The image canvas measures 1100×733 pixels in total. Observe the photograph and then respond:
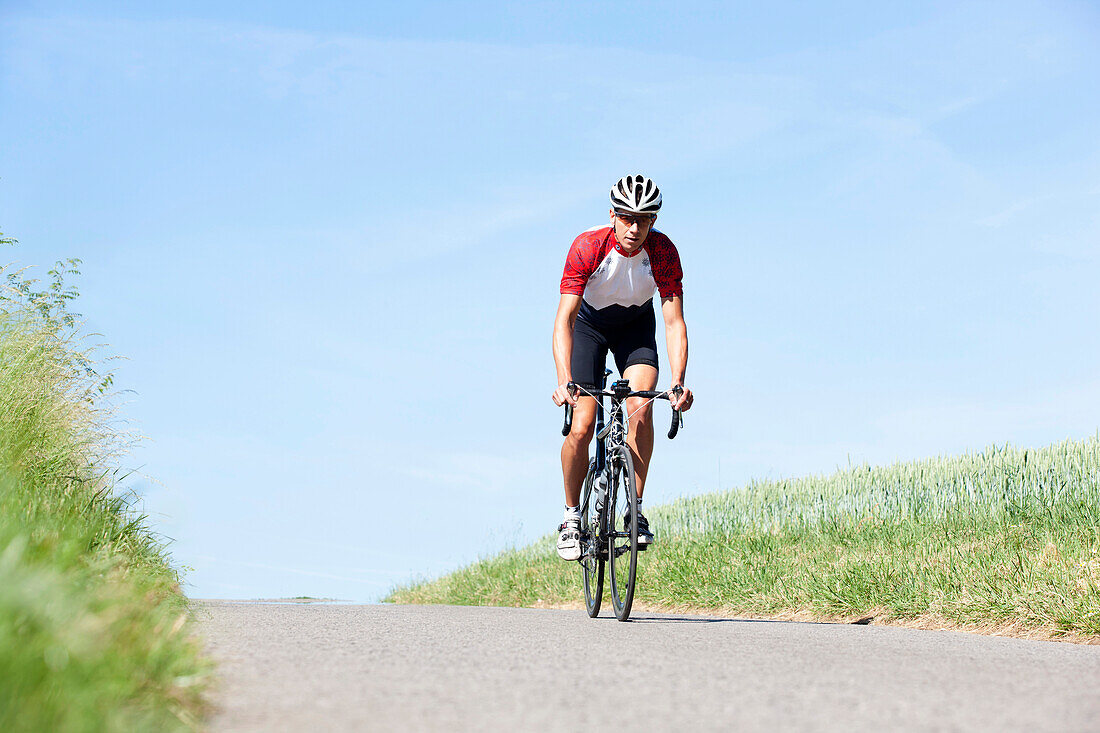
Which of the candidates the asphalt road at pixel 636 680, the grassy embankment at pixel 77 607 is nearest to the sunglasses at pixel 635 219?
the asphalt road at pixel 636 680

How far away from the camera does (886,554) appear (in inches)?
349

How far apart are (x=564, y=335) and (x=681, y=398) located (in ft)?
3.35

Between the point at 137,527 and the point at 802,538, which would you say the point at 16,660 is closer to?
the point at 137,527

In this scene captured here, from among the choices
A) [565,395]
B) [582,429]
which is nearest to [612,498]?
[582,429]

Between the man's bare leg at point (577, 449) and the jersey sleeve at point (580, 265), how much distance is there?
32.3 inches

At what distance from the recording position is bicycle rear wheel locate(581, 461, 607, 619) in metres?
7.20

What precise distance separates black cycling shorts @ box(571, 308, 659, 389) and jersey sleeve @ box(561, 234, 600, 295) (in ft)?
1.75

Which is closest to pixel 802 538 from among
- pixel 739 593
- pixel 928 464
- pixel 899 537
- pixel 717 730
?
pixel 899 537

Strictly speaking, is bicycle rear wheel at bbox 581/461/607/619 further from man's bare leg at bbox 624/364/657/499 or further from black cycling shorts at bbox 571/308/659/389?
black cycling shorts at bbox 571/308/659/389

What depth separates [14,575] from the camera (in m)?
2.94

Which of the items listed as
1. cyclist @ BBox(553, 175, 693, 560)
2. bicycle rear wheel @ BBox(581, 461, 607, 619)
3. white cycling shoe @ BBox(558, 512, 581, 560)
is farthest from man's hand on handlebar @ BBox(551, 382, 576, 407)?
white cycling shoe @ BBox(558, 512, 581, 560)

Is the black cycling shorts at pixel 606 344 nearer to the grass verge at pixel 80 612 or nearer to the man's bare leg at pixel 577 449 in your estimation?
the man's bare leg at pixel 577 449

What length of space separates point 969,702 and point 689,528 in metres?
10.6

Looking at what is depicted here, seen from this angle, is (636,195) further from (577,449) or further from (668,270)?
(577,449)
